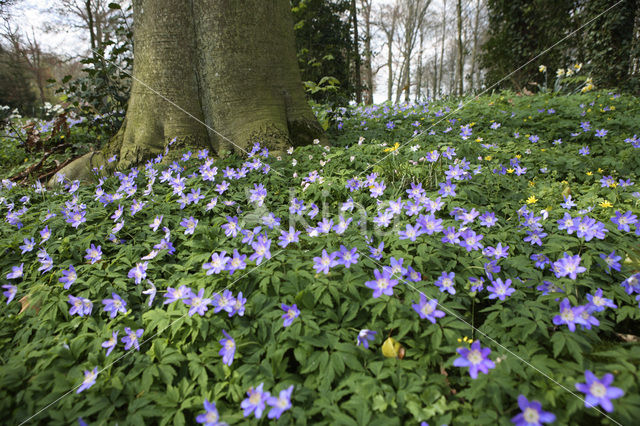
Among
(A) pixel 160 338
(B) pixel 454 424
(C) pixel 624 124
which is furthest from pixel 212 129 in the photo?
(C) pixel 624 124

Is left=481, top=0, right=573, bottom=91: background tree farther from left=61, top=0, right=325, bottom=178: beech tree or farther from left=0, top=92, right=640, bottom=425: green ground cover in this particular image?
left=61, top=0, right=325, bottom=178: beech tree

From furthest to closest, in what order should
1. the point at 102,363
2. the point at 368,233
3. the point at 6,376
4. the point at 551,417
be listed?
the point at 368,233
the point at 102,363
the point at 6,376
the point at 551,417

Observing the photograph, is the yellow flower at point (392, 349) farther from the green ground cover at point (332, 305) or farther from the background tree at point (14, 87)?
the background tree at point (14, 87)

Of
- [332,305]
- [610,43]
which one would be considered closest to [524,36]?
[610,43]

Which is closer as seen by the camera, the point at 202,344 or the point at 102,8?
the point at 202,344

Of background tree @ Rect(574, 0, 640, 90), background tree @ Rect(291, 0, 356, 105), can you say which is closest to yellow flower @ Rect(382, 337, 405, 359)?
background tree @ Rect(574, 0, 640, 90)

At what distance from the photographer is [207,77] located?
3588 mm

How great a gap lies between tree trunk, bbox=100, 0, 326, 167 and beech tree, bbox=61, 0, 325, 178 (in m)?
0.01

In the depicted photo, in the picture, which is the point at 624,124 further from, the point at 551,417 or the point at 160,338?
the point at 160,338

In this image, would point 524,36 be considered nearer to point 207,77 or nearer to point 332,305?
point 207,77

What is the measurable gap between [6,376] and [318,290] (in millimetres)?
1458

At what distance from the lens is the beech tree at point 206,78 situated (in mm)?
3475

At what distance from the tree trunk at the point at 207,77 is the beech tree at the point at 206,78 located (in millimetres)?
10

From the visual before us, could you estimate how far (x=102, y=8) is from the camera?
1823cm
